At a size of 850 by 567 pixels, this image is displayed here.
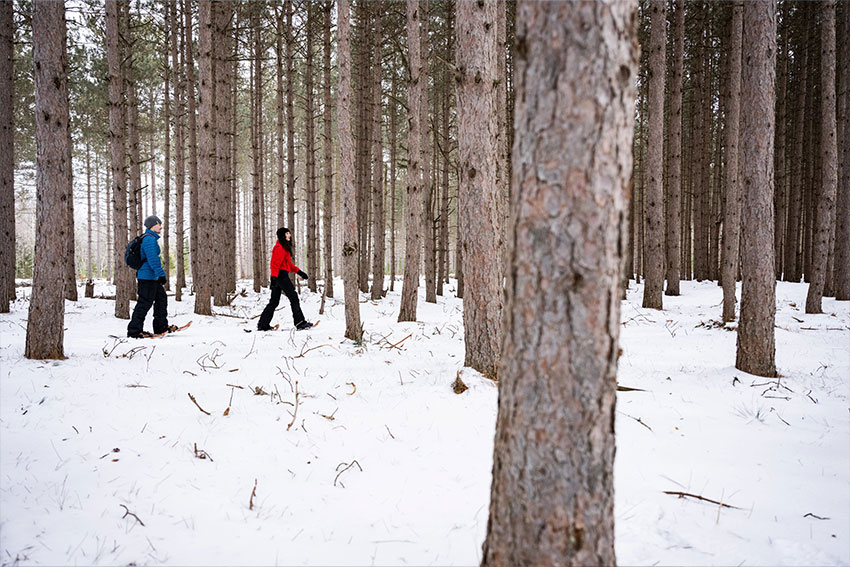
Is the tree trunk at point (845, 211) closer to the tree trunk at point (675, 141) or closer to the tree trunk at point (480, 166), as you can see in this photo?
the tree trunk at point (675, 141)

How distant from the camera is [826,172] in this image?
370 inches

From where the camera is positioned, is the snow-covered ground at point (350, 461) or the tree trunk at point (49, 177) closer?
the snow-covered ground at point (350, 461)

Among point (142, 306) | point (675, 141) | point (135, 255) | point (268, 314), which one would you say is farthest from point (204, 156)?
point (675, 141)

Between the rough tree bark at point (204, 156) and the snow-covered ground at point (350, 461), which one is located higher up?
the rough tree bark at point (204, 156)

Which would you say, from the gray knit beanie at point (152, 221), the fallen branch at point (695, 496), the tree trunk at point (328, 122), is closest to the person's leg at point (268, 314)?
the gray knit beanie at point (152, 221)

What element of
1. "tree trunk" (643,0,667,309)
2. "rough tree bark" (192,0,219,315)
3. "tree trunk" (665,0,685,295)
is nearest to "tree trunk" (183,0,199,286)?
"rough tree bark" (192,0,219,315)

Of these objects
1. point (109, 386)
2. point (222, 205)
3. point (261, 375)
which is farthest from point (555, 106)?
point (222, 205)

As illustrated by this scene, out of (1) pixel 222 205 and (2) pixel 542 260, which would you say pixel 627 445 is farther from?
(1) pixel 222 205

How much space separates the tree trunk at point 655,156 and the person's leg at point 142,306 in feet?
36.4

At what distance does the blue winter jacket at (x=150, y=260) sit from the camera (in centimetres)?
709

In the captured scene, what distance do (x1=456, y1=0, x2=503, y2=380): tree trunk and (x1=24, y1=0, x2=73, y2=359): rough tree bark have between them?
438 cm

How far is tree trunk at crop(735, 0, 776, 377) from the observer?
492 cm

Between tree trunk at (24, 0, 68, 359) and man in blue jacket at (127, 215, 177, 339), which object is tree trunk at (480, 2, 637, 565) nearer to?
tree trunk at (24, 0, 68, 359)

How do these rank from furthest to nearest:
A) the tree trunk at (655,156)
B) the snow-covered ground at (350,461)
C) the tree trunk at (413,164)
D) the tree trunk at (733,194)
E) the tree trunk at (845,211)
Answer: the tree trunk at (845,211)
the tree trunk at (655,156)
the tree trunk at (733,194)
the tree trunk at (413,164)
the snow-covered ground at (350,461)
